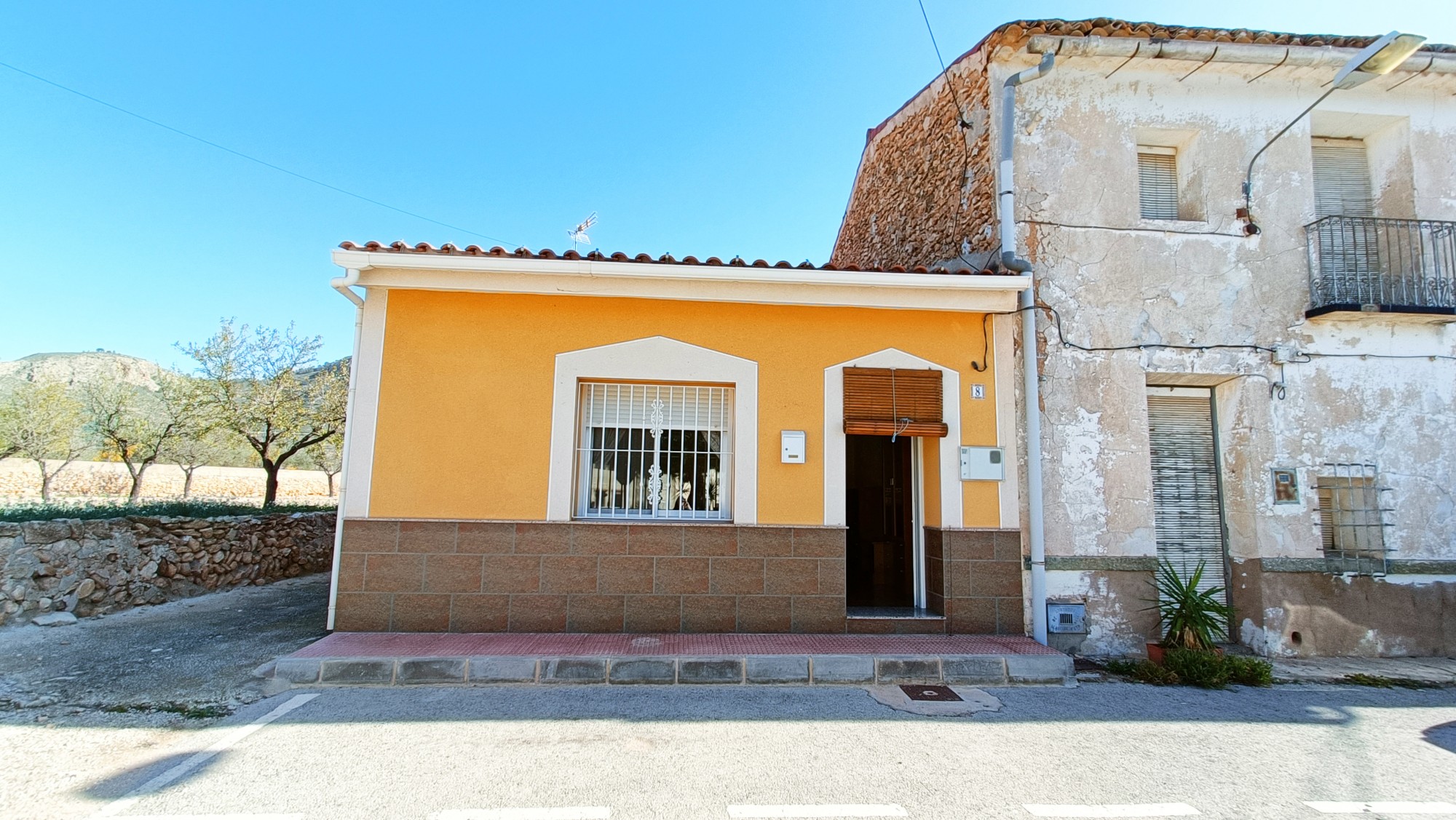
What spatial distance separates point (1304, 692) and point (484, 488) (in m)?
7.41

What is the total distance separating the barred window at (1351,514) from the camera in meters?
6.55

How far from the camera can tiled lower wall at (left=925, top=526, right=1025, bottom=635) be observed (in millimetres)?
6297

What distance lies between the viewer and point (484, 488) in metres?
6.07

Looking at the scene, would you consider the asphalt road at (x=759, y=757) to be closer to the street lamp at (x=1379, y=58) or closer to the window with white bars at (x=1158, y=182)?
the window with white bars at (x=1158, y=182)

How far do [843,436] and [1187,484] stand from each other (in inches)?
151

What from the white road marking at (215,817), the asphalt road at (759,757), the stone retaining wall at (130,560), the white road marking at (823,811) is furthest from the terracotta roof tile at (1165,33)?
the stone retaining wall at (130,560)

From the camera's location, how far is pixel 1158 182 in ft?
24.3

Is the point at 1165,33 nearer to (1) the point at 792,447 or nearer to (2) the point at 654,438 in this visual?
(1) the point at 792,447

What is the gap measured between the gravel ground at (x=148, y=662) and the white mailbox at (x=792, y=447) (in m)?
4.64

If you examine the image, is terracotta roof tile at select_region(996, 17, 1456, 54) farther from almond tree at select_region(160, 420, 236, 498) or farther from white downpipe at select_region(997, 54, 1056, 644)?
almond tree at select_region(160, 420, 236, 498)

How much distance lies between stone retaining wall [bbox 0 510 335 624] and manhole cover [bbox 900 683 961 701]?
27.9ft

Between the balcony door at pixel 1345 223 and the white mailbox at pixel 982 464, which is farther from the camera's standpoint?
the balcony door at pixel 1345 223

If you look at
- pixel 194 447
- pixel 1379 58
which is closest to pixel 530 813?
pixel 1379 58

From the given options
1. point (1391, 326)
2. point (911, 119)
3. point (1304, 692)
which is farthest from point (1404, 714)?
point (911, 119)
